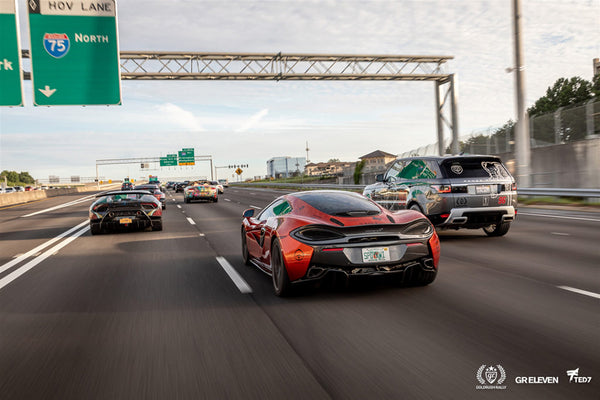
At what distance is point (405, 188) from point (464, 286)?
571cm

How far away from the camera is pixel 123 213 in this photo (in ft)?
48.1

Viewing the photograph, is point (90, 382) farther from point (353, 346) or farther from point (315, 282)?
point (315, 282)

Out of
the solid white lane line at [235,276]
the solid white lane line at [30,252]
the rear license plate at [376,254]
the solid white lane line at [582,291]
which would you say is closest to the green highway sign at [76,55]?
the solid white lane line at [30,252]

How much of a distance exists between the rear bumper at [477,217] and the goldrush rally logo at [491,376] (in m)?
7.09

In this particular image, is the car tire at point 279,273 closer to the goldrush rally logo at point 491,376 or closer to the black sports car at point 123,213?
the goldrush rally logo at point 491,376

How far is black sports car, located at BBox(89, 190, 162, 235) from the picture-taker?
14.6 metres

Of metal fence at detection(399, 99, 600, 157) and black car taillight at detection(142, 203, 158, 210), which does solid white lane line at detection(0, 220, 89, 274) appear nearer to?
black car taillight at detection(142, 203, 158, 210)

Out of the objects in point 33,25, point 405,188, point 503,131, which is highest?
point 33,25

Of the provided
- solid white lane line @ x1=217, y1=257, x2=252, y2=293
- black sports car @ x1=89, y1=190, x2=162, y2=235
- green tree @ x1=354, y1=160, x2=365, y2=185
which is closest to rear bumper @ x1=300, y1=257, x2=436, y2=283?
solid white lane line @ x1=217, y1=257, x2=252, y2=293

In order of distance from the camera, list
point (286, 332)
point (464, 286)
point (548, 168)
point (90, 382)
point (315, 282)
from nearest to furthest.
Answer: point (90, 382) < point (286, 332) < point (315, 282) < point (464, 286) < point (548, 168)

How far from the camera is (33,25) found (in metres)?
22.2

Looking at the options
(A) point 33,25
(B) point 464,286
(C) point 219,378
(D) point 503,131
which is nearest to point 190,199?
(A) point 33,25

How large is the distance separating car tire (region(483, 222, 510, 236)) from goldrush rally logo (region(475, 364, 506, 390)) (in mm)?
8250

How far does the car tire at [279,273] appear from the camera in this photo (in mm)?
6117
